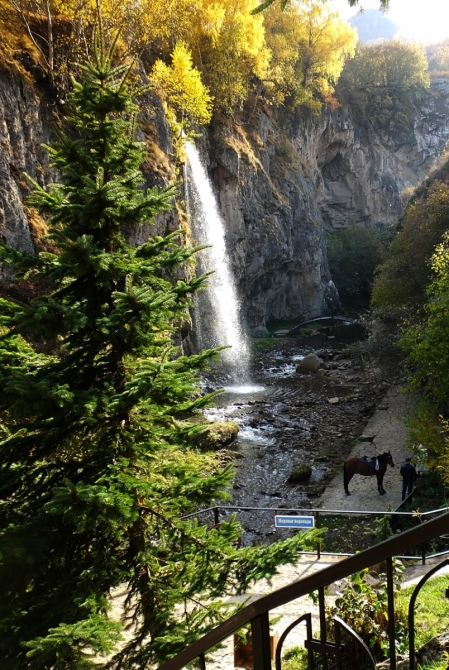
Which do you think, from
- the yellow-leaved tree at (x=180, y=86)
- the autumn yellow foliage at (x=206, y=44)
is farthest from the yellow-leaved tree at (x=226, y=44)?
the yellow-leaved tree at (x=180, y=86)

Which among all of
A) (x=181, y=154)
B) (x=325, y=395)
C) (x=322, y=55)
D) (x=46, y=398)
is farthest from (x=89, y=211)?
(x=322, y=55)

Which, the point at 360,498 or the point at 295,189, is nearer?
the point at 360,498

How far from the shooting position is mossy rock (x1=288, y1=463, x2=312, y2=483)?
52.8 ft

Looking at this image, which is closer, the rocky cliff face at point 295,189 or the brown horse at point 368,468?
the brown horse at point 368,468

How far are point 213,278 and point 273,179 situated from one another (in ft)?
41.6

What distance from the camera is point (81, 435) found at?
5133 mm

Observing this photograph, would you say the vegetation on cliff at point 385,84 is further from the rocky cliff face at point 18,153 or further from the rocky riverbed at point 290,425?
the rocky cliff face at point 18,153

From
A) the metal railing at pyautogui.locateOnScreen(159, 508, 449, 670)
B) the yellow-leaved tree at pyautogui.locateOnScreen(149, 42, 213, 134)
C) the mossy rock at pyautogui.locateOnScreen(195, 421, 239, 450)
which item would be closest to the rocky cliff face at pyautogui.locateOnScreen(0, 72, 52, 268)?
the yellow-leaved tree at pyautogui.locateOnScreen(149, 42, 213, 134)

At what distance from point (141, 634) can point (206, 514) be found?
9.60m

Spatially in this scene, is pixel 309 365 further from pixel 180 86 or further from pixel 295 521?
pixel 295 521

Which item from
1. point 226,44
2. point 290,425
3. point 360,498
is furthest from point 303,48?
point 360,498

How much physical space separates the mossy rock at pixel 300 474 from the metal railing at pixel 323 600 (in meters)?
14.5

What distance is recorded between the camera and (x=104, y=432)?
16.8 ft

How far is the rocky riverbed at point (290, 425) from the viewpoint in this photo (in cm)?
1520
